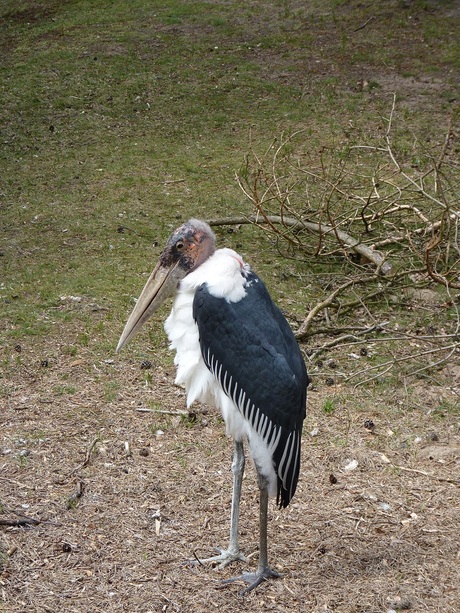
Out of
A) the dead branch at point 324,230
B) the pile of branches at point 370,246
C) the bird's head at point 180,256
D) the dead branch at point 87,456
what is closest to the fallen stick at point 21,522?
the dead branch at point 87,456

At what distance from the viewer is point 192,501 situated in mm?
4441

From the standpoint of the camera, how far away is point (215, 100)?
38.3 ft

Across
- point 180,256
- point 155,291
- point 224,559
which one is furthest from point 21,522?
point 180,256

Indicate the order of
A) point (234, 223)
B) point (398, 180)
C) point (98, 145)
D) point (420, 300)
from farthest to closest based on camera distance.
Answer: point (98, 145) < point (398, 180) < point (234, 223) < point (420, 300)

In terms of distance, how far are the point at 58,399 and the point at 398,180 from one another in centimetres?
511

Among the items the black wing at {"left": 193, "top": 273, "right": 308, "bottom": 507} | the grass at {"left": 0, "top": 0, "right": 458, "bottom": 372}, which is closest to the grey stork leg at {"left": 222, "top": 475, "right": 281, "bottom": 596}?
the black wing at {"left": 193, "top": 273, "right": 308, "bottom": 507}

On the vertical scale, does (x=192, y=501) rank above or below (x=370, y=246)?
above

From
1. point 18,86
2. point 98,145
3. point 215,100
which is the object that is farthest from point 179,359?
point 18,86

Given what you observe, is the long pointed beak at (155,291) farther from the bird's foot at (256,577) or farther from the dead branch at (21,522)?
the bird's foot at (256,577)

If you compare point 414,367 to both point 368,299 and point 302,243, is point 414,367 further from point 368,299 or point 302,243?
point 302,243

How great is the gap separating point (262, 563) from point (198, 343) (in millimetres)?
1039

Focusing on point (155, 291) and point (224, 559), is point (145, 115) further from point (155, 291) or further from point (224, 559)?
point (224, 559)

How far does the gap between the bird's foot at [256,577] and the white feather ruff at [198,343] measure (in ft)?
1.22

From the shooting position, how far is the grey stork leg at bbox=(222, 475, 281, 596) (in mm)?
3740
